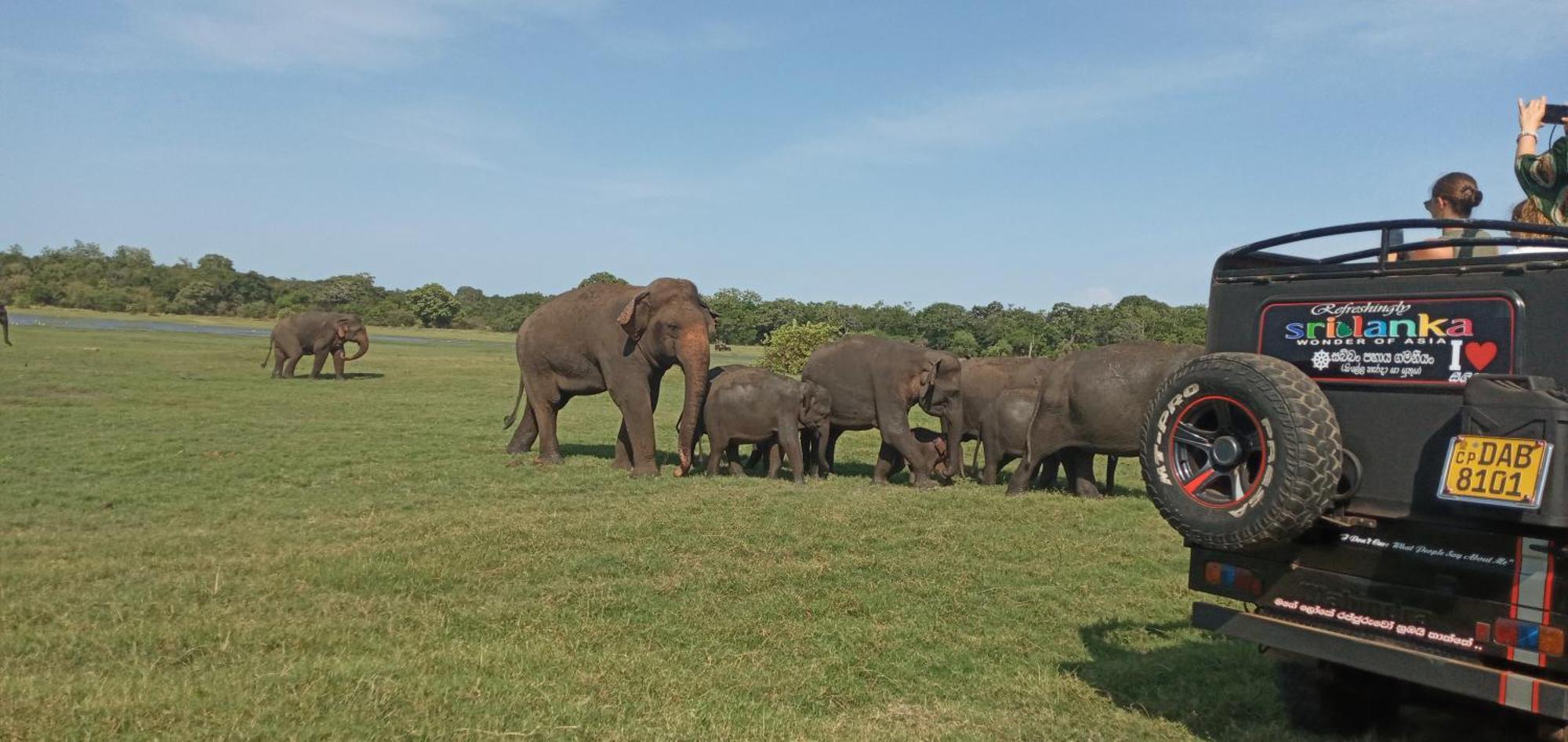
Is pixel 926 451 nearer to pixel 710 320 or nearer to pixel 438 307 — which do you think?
pixel 710 320

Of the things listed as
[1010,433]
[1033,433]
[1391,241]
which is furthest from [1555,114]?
[1010,433]

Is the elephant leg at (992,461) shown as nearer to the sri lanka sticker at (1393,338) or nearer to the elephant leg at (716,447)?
the elephant leg at (716,447)

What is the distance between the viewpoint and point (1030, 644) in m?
7.52

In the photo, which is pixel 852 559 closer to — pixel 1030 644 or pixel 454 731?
pixel 1030 644

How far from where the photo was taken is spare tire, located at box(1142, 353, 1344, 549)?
484 cm

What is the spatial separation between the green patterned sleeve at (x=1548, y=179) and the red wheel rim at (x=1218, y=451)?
276 cm

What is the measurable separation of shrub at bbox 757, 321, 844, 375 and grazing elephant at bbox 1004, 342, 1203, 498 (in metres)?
18.2

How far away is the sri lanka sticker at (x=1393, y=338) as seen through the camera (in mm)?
4812

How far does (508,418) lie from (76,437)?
6.79m


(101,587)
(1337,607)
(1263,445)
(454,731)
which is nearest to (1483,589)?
(1337,607)

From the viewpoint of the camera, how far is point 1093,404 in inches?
A: 564

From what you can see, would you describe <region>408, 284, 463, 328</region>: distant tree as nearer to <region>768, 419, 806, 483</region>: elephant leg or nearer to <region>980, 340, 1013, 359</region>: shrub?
<region>980, 340, 1013, 359</region>: shrub

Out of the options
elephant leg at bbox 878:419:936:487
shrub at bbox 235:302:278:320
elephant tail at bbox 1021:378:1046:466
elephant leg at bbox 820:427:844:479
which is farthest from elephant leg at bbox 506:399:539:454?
shrub at bbox 235:302:278:320

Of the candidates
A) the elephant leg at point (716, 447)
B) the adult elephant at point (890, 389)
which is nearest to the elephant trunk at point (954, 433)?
the adult elephant at point (890, 389)
